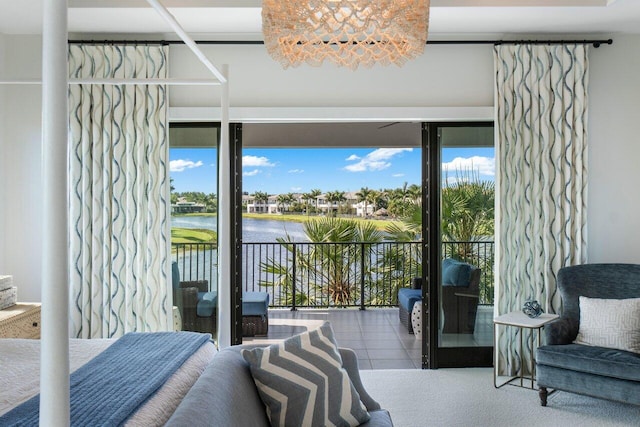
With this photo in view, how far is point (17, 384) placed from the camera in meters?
2.07

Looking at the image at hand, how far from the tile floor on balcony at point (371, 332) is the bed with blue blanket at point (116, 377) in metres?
2.40

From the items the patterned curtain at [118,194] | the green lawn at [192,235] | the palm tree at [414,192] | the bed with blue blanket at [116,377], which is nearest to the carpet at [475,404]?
the bed with blue blanket at [116,377]

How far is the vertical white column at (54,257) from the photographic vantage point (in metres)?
1.06

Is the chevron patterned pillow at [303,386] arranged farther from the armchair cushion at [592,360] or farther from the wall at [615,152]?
the wall at [615,152]

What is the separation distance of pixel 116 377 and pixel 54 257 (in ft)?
3.90

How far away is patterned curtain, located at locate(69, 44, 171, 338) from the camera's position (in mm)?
4125

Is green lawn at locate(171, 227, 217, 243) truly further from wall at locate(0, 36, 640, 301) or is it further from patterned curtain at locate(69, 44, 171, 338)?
wall at locate(0, 36, 640, 301)

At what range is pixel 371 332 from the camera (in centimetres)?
583

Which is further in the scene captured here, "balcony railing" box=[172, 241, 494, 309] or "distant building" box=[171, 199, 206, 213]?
"balcony railing" box=[172, 241, 494, 309]

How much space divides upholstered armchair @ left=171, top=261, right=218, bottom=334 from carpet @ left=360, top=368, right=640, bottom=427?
1.39 m

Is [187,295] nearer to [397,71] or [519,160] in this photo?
[397,71]

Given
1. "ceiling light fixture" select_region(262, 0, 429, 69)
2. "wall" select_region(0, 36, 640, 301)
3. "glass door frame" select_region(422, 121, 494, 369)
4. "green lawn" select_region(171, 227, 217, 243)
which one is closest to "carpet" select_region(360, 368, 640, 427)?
"glass door frame" select_region(422, 121, 494, 369)

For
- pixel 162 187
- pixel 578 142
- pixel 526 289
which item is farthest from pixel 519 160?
pixel 162 187

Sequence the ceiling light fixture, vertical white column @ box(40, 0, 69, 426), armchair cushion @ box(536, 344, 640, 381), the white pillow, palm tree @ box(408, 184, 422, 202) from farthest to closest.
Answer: palm tree @ box(408, 184, 422, 202) < the white pillow < armchair cushion @ box(536, 344, 640, 381) < the ceiling light fixture < vertical white column @ box(40, 0, 69, 426)
